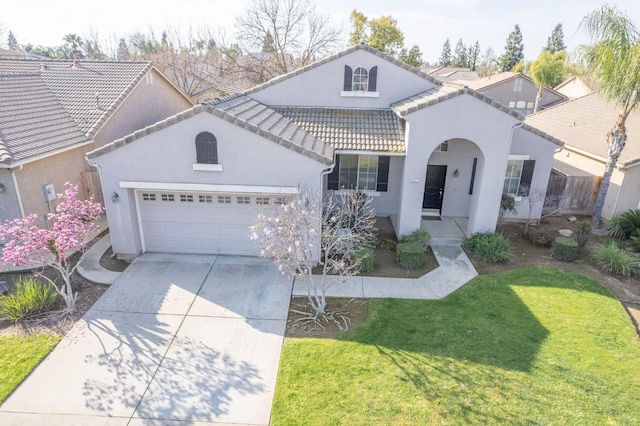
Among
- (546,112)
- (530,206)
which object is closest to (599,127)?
(546,112)

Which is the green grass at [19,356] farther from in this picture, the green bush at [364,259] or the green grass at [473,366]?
the green bush at [364,259]

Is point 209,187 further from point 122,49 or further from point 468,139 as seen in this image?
point 122,49

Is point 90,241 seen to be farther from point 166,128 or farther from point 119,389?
point 119,389

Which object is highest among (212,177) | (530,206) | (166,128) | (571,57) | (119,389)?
(571,57)

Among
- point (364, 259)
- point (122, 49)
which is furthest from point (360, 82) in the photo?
point (122, 49)

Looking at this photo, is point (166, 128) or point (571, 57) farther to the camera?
point (571, 57)

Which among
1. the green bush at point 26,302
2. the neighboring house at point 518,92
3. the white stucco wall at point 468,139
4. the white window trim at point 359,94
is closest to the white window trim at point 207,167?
the green bush at point 26,302

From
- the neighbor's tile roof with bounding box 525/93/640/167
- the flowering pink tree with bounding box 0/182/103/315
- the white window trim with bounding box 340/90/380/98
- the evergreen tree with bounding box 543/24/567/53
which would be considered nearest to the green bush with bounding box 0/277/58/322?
the flowering pink tree with bounding box 0/182/103/315
